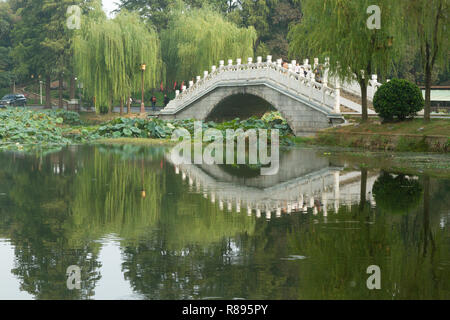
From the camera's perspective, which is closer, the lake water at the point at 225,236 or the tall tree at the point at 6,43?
the lake water at the point at 225,236

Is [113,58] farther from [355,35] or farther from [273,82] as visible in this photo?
[355,35]

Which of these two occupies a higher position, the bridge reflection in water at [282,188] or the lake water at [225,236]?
the bridge reflection in water at [282,188]

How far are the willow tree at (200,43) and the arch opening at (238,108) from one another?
162 inches

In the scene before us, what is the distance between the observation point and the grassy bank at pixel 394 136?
23.0m

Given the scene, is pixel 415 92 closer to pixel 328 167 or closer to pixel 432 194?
pixel 328 167

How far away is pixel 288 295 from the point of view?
577 centimetres

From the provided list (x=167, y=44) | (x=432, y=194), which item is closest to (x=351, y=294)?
(x=432, y=194)

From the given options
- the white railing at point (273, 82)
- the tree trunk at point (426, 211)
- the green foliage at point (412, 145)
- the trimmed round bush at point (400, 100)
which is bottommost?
the tree trunk at point (426, 211)

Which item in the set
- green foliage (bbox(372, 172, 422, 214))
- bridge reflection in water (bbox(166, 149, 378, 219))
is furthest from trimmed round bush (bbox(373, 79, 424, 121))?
green foliage (bbox(372, 172, 422, 214))

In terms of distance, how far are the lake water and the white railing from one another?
1786cm

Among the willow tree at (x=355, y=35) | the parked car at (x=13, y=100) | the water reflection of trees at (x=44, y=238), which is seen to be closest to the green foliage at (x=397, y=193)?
the water reflection of trees at (x=44, y=238)

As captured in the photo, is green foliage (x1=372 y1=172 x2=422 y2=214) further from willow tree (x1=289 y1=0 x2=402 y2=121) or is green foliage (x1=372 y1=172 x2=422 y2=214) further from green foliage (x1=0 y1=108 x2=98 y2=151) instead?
green foliage (x1=0 y1=108 x2=98 y2=151)

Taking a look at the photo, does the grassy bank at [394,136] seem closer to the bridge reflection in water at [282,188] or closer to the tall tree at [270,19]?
the bridge reflection in water at [282,188]

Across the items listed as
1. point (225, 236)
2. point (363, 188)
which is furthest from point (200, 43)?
point (225, 236)
